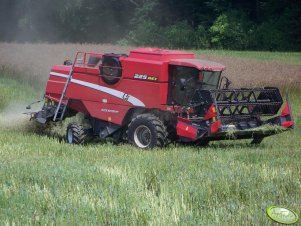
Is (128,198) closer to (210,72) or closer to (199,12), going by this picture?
(210,72)

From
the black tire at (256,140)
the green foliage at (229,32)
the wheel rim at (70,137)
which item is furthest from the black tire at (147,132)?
the green foliage at (229,32)

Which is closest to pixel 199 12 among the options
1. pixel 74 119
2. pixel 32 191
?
pixel 74 119

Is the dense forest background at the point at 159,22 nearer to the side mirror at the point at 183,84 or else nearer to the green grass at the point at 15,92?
the green grass at the point at 15,92

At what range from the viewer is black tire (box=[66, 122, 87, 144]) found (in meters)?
14.1

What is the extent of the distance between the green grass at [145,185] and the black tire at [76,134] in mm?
1367

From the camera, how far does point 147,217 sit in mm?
6855

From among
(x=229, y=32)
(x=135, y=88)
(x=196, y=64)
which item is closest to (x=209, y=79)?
(x=196, y=64)

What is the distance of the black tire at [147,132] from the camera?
13.0 meters

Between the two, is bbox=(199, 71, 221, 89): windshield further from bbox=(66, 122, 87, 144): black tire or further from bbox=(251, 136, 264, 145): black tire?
bbox=(66, 122, 87, 144): black tire

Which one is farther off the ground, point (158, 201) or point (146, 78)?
point (146, 78)

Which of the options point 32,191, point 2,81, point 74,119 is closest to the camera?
point 32,191

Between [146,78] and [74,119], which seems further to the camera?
[74,119]

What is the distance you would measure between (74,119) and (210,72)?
435 centimetres

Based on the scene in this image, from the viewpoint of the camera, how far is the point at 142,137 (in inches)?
530
